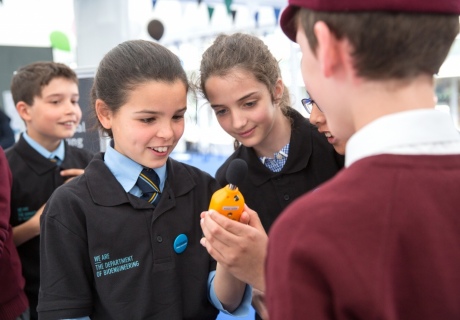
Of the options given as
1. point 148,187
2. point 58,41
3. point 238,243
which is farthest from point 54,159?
point 58,41

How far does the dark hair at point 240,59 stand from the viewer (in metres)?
1.30

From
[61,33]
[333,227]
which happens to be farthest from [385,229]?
[61,33]

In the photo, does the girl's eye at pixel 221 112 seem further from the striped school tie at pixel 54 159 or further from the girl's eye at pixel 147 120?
the striped school tie at pixel 54 159

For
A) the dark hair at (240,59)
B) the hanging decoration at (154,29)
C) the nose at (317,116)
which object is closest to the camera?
the nose at (317,116)

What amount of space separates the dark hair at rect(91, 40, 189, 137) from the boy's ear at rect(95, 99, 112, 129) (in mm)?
12

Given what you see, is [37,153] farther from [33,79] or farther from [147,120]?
[147,120]

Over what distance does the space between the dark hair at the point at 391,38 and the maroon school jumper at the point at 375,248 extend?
3.9 inches

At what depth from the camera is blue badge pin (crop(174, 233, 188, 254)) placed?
1.04m

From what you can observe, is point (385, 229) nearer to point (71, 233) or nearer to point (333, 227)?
point (333, 227)

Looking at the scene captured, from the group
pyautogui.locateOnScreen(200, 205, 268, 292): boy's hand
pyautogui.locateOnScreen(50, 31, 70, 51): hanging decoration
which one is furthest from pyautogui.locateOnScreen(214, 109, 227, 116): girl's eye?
pyautogui.locateOnScreen(50, 31, 70, 51): hanging decoration

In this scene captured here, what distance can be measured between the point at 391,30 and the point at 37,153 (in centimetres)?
159

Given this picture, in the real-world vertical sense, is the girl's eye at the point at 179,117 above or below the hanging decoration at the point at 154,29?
below

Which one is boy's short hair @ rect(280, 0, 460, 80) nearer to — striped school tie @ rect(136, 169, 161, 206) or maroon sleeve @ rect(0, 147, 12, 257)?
striped school tie @ rect(136, 169, 161, 206)

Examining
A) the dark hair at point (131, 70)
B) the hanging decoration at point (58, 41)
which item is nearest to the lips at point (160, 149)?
the dark hair at point (131, 70)
